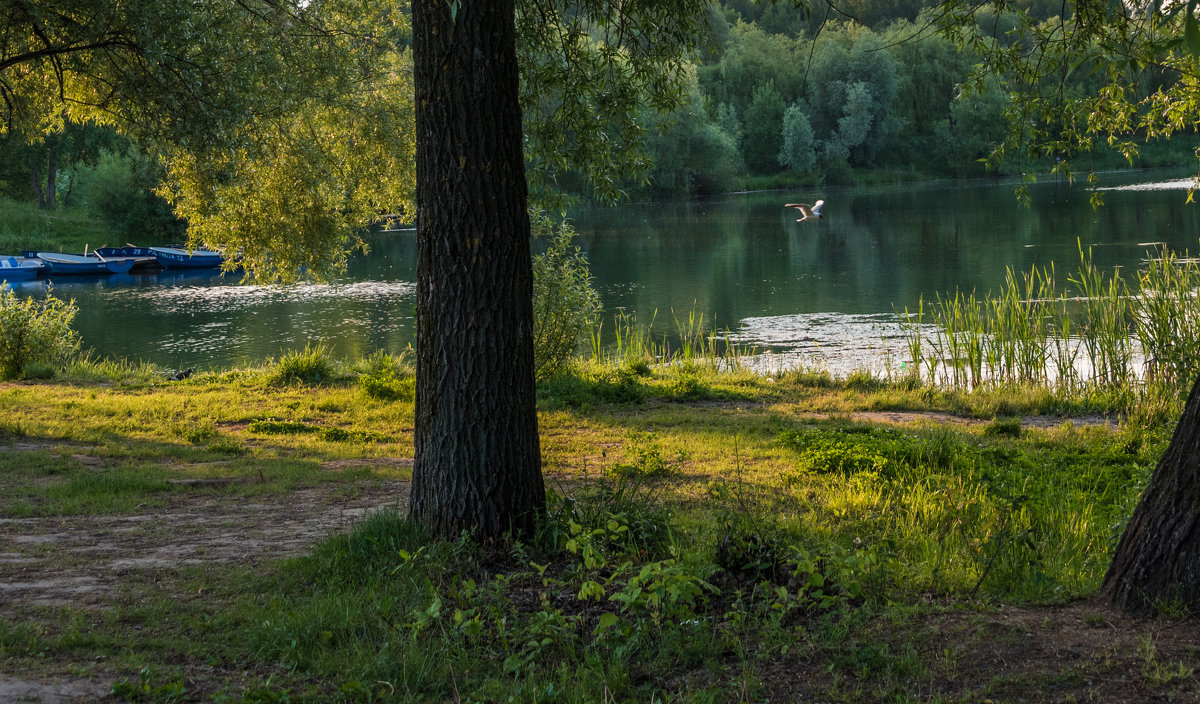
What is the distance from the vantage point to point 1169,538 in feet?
12.4

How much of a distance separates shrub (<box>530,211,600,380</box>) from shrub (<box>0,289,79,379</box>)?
764 cm

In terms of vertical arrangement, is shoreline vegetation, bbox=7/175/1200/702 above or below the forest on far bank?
below

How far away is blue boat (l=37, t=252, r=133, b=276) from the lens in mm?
40844

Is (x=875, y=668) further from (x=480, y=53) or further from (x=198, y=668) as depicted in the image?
(x=480, y=53)

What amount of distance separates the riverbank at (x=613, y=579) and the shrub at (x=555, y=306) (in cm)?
361

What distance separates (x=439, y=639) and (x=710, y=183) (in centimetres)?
6377

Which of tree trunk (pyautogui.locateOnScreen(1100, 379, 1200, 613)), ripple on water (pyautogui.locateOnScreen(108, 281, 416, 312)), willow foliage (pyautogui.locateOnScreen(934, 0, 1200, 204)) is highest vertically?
willow foliage (pyautogui.locateOnScreen(934, 0, 1200, 204))

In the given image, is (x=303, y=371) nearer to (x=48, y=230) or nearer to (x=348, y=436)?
(x=348, y=436)

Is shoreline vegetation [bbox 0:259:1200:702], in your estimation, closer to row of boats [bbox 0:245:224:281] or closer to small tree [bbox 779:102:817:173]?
row of boats [bbox 0:245:224:281]

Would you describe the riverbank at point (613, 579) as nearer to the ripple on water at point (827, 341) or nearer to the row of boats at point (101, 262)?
the ripple on water at point (827, 341)

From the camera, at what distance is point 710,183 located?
65.9 m

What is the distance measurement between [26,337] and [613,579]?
13.0 metres

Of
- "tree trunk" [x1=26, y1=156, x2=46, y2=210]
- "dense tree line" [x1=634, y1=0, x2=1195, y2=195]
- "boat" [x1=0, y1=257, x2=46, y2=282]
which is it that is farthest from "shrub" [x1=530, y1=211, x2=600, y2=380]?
"dense tree line" [x1=634, y1=0, x2=1195, y2=195]

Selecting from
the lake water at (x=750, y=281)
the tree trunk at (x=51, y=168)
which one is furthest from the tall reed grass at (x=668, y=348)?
the tree trunk at (x=51, y=168)
